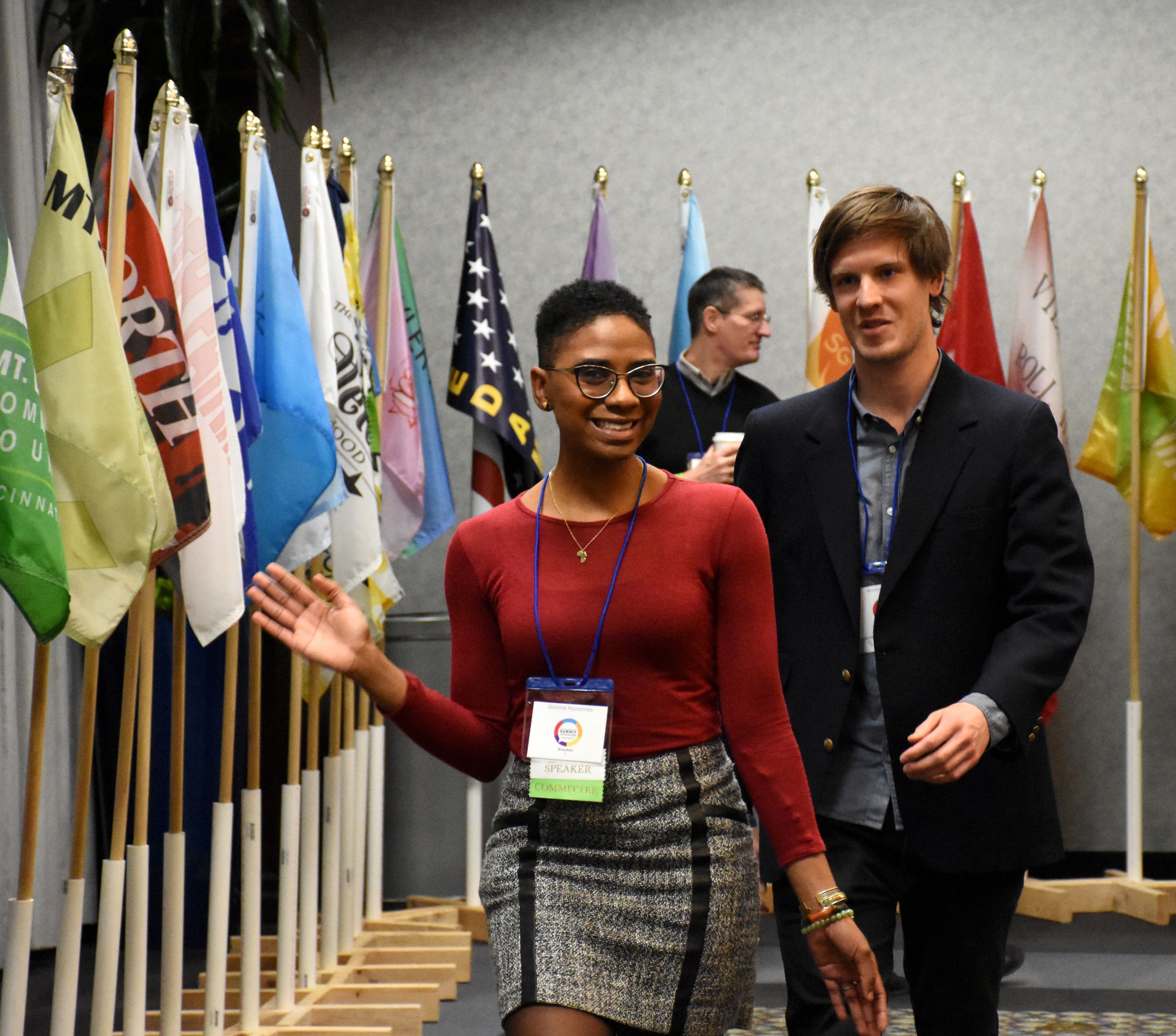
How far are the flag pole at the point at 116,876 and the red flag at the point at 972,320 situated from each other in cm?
338

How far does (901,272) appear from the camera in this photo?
6.92 feet

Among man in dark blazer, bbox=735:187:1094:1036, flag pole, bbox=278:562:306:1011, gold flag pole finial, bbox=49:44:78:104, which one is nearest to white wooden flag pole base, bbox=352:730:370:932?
flag pole, bbox=278:562:306:1011

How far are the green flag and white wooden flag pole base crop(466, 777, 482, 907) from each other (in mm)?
2697

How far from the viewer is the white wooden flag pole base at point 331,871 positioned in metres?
4.04

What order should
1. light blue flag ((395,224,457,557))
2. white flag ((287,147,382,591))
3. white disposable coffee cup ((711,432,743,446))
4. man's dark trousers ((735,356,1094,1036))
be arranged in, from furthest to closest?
light blue flag ((395,224,457,557)) → white flag ((287,147,382,591)) → white disposable coffee cup ((711,432,743,446)) → man's dark trousers ((735,356,1094,1036))

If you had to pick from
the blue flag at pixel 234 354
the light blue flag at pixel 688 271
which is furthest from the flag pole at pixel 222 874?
the light blue flag at pixel 688 271

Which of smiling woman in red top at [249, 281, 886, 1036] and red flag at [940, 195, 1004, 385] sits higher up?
red flag at [940, 195, 1004, 385]

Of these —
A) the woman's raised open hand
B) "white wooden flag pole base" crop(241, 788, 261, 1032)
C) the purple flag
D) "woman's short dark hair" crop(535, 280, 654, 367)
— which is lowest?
"white wooden flag pole base" crop(241, 788, 261, 1032)

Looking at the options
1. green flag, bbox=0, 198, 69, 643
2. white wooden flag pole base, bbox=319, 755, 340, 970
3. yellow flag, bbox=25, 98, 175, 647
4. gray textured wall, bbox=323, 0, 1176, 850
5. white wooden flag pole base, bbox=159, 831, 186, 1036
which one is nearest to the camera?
green flag, bbox=0, 198, 69, 643

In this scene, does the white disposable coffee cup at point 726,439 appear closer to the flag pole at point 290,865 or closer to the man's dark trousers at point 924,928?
the flag pole at point 290,865

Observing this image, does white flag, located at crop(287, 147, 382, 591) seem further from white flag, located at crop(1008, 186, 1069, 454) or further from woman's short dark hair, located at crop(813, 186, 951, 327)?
white flag, located at crop(1008, 186, 1069, 454)

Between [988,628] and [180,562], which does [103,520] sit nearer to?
[180,562]

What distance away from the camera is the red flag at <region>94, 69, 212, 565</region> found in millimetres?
2807

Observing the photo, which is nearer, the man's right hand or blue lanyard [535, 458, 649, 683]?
blue lanyard [535, 458, 649, 683]
